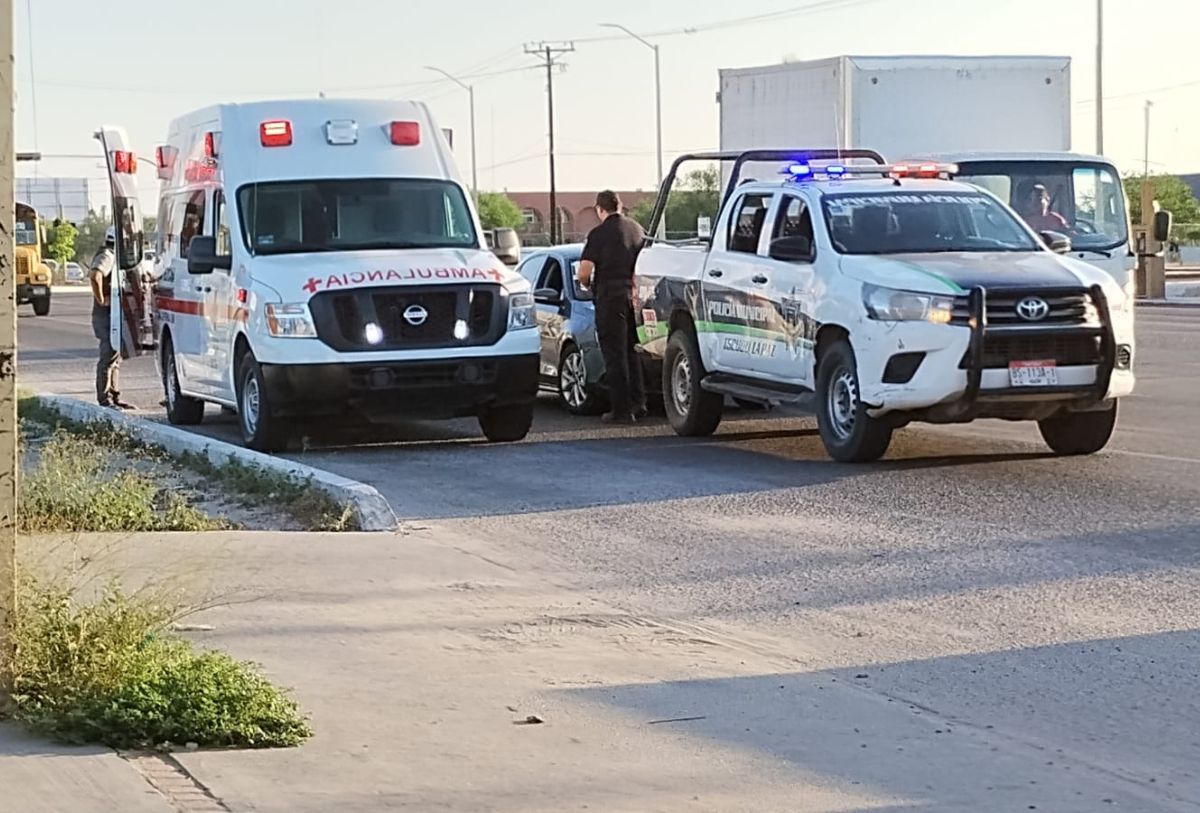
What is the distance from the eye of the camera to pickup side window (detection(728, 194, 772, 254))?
14719mm

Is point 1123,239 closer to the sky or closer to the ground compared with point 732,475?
closer to the sky

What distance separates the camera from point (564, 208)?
104375 mm

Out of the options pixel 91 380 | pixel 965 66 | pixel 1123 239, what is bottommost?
pixel 91 380

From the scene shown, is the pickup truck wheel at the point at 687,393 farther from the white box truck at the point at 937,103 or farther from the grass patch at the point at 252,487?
the white box truck at the point at 937,103

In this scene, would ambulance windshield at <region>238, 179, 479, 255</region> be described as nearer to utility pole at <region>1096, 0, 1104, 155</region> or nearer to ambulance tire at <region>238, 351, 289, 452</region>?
ambulance tire at <region>238, 351, 289, 452</region>

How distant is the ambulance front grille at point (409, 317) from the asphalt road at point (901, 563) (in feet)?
2.80

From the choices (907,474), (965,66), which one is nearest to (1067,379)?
(907,474)

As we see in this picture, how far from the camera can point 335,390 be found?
1423 cm

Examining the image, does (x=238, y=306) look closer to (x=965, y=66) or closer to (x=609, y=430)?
(x=609, y=430)

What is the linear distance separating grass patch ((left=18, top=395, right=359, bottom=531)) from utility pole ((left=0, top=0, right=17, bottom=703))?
3839 millimetres

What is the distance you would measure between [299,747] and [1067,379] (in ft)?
25.2

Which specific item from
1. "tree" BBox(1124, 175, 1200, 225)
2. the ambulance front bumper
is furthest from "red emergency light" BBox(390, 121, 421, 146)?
"tree" BBox(1124, 175, 1200, 225)

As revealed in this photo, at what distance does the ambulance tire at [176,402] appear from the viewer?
1752 cm

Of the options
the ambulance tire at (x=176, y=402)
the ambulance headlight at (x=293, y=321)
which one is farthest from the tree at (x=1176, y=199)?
the ambulance headlight at (x=293, y=321)
